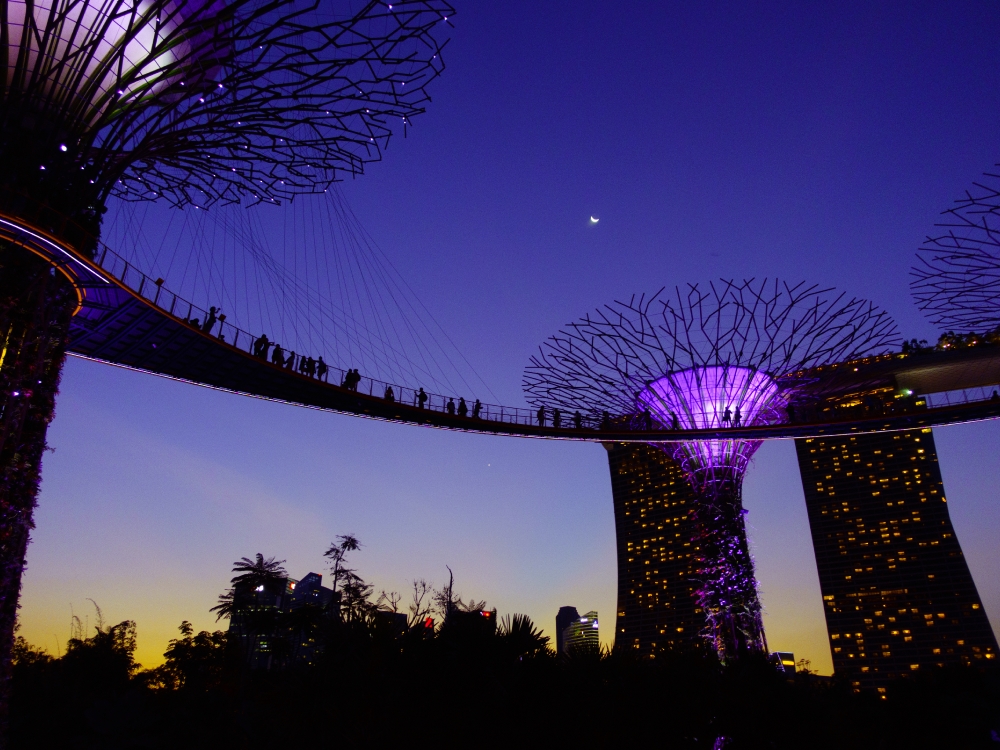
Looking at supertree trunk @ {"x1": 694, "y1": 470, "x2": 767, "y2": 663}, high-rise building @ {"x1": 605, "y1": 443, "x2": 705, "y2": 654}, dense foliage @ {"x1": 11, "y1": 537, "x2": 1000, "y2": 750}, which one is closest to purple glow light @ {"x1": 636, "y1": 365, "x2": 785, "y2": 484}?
supertree trunk @ {"x1": 694, "y1": 470, "x2": 767, "y2": 663}

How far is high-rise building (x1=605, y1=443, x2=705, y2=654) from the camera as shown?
9794 centimetres

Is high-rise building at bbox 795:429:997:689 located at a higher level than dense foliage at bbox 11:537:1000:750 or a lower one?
higher

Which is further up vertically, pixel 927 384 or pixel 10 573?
pixel 927 384

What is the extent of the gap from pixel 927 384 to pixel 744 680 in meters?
79.7

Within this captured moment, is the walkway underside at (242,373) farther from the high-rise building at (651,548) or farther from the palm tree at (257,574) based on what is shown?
the high-rise building at (651,548)

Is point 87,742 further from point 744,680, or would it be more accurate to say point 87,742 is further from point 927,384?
point 927,384

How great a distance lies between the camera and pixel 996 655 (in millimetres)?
82688

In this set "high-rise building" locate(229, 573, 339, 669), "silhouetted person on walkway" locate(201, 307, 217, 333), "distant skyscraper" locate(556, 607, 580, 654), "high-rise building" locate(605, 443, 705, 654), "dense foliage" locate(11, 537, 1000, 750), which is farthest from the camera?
"distant skyscraper" locate(556, 607, 580, 654)

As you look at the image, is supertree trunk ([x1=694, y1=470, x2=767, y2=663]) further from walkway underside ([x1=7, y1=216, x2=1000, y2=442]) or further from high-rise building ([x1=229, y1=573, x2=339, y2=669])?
high-rise building ([x1=229, y1=573, x2=339, y2=669])

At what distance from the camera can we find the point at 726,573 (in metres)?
26.4

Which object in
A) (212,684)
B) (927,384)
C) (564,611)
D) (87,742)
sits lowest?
(87,742)

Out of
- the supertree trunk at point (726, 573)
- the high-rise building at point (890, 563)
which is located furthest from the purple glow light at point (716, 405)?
the high-rise building at point (890, 563)

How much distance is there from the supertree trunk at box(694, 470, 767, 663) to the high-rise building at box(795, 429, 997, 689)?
7202 centimetres

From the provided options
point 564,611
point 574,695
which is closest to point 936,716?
point 574,695
